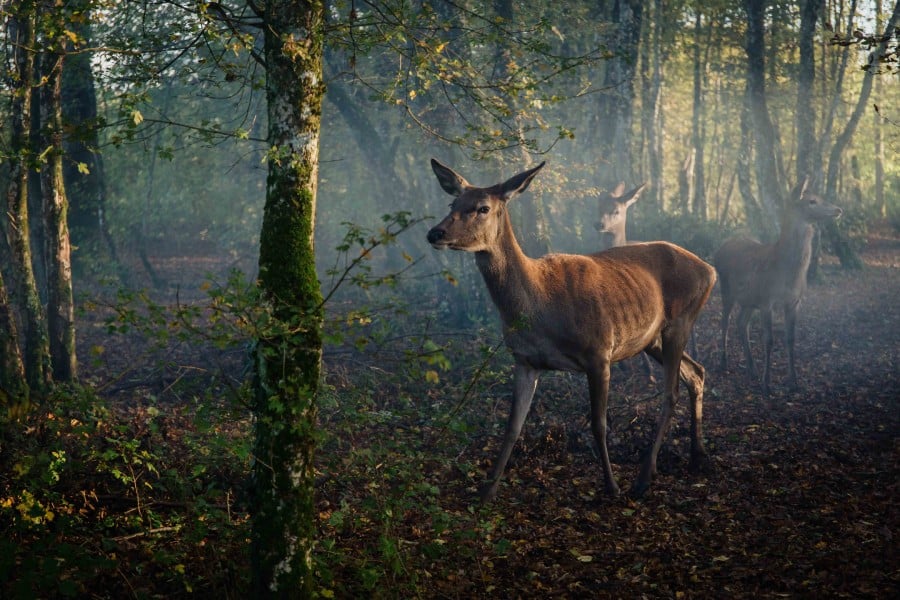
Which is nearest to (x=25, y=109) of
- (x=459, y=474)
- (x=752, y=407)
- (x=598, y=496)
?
(x=459, y=474)

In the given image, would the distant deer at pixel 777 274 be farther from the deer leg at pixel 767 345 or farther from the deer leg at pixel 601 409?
the deer leg at pixel 601 409

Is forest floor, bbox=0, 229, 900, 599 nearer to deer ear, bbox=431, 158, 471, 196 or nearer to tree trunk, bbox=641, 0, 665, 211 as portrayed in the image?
deer ear, bbox=431, 158, 471, 196

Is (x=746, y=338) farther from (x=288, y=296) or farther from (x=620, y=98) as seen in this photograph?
(x=288, y=296)

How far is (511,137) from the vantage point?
7.29 meters

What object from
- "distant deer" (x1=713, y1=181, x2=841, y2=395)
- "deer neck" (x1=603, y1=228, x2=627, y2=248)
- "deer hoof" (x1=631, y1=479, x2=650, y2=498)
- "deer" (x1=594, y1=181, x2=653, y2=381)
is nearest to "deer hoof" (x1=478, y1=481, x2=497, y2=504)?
"deer hoof" (x1=631, y1=479, x2=650, y2=498)

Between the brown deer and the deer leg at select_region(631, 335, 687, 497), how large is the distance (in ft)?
0.05

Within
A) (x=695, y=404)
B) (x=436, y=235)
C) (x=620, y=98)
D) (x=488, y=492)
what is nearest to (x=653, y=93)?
(x=620, y=98)

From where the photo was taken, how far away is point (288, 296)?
4.57 m

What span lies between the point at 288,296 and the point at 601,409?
13.7 feet

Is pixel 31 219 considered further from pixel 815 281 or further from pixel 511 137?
pixel 815 281

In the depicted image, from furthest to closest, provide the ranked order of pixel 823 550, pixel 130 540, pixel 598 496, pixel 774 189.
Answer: pixel 774 189 < pixel 598 496 < pixel 823 550 < pixel 130 540

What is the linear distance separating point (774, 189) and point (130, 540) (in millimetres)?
18306

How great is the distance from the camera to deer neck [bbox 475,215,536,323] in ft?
25.8

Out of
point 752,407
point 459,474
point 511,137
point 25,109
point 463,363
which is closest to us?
point 511,137
